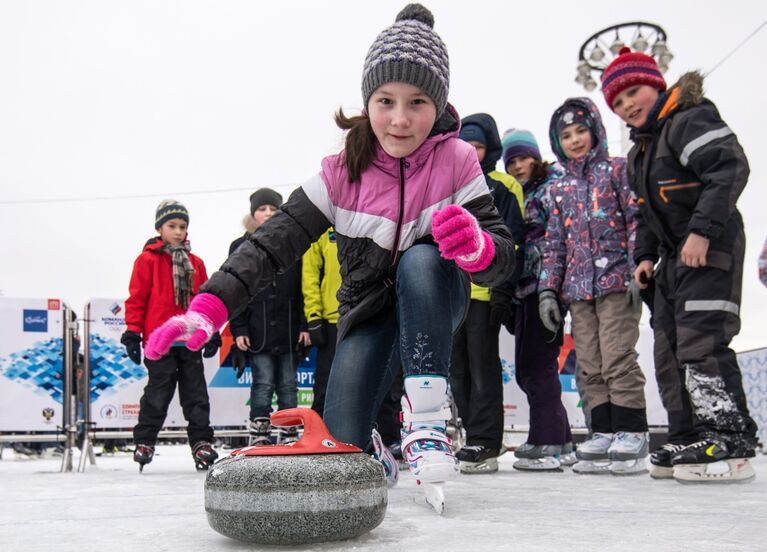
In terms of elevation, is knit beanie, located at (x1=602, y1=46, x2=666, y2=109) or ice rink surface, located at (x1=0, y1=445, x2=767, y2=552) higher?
knit beanie, located at (x1=602, y1=46, x2=666, y2=109)

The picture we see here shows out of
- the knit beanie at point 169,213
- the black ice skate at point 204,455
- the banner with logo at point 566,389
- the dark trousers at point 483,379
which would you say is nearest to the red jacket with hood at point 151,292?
the knit beanie at point 169,213

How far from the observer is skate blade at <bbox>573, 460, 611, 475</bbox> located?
2.96 metres

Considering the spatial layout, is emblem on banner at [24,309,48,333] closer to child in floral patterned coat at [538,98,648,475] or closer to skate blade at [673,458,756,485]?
child in floral patterned coat at [538,98,648,475]

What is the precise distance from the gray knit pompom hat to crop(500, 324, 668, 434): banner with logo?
123 inches

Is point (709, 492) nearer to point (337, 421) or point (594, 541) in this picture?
point (594, 541)

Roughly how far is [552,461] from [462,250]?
2.02 meters

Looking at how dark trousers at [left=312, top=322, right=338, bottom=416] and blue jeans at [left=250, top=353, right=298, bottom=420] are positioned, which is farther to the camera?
blue jeans at [left=250, top=353, right=298, bottom=420]

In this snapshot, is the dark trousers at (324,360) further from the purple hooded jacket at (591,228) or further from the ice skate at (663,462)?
the ice skate at (663,462)

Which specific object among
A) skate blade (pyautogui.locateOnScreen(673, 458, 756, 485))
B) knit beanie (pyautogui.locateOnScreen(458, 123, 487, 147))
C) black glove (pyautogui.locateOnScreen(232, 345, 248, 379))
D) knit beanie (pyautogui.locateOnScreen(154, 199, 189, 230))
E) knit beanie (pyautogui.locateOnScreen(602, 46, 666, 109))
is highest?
knit beanie (pyautogui.locateOnScreen(602, 46, 666, 109))

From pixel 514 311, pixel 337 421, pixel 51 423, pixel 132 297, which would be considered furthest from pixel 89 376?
pixel 337 421

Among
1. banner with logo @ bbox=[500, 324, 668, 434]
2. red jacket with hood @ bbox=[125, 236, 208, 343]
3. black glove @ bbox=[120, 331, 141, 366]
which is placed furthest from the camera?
banner with logo @ bbox=[500, 324, 668, 434]

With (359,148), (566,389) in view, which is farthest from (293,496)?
(566,389)

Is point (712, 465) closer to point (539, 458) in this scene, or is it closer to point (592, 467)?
point (592, 467)

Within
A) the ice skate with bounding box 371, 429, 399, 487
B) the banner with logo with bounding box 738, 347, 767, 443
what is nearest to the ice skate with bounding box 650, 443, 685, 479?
the ice skate with bounding box 371, 429, 399, 487
